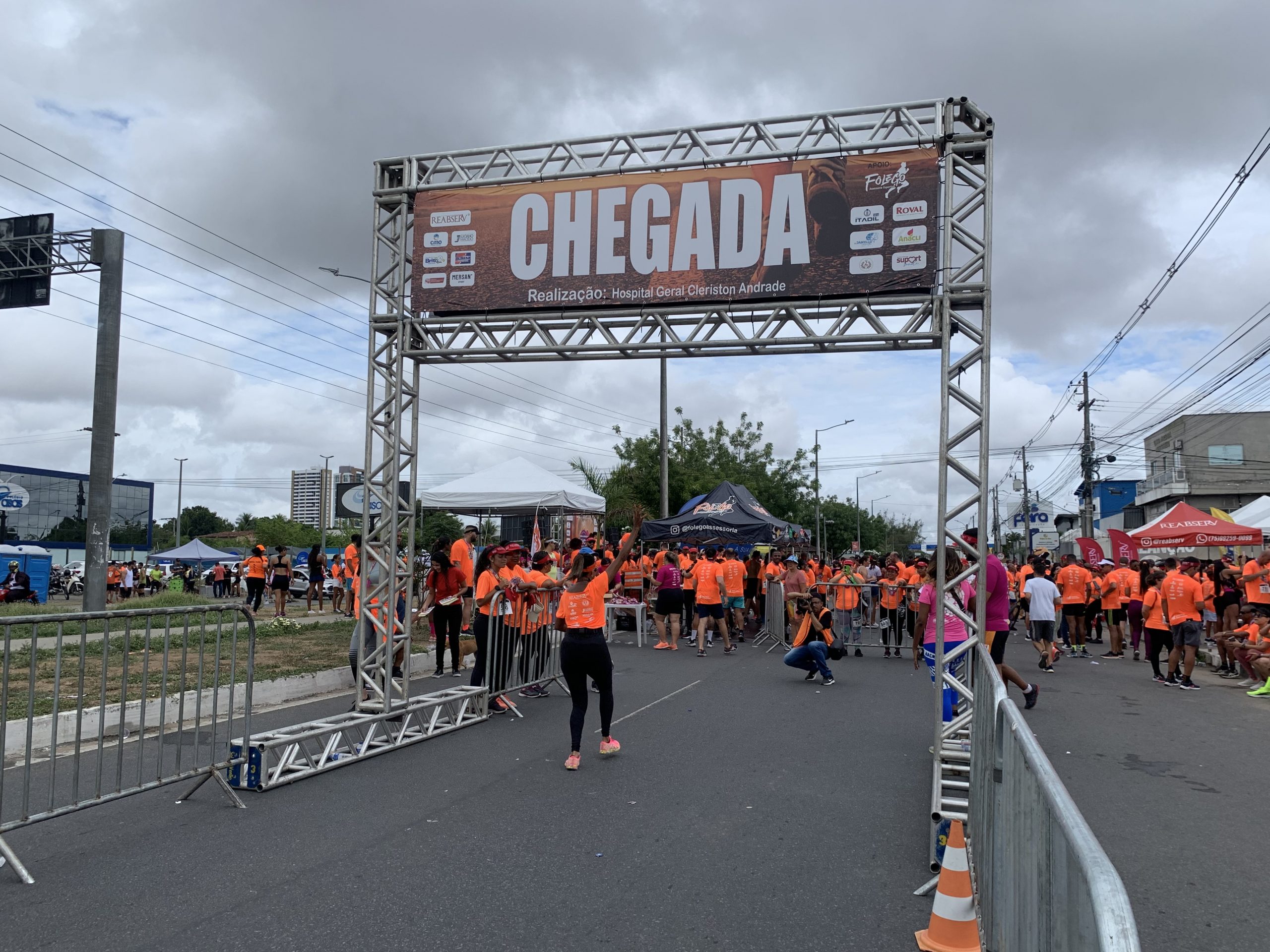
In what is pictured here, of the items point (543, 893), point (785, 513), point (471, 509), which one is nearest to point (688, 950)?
point (543, 893)

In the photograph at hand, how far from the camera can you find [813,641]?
12172mm

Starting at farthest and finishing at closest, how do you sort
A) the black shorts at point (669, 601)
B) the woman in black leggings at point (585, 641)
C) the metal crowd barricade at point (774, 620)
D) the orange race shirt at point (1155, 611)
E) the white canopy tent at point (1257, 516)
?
the white canopy tent at point (1257, 516) < the metal crowd barricade at point (774, 620) < the black shorts at point (669, 601) < the orange race shirt at point (1155, 611) < the woman in black leggings at point (585, 641)

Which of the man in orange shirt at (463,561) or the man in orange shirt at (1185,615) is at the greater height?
the man in orange shirt at (463,561)

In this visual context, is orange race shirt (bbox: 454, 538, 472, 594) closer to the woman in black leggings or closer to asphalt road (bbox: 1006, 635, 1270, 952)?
the woman in black leggings

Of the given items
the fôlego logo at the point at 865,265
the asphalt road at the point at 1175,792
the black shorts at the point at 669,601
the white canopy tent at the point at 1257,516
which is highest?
the fôlego logo at the point at 865,265

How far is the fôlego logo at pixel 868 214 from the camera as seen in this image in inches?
316

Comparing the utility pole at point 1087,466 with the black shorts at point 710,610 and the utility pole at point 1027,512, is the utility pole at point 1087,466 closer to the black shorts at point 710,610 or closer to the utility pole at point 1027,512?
the utility pole at point 1027,512

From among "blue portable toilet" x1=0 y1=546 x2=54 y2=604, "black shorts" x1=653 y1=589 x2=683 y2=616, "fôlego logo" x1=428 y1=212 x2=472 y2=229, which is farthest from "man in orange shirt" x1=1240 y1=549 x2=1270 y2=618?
"blue portable toilet" x1=0 y1=546 x2=54 y2=604

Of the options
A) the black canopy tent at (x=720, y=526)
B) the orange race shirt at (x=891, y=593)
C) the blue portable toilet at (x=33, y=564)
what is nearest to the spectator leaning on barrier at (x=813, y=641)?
the orange race shirt at (x=891, y=593)

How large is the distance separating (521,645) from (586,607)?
3.11 m

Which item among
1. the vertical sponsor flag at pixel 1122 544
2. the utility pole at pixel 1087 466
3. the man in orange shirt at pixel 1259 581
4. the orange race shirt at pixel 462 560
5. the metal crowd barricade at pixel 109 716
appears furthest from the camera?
the utility pole at pixel 1087 466

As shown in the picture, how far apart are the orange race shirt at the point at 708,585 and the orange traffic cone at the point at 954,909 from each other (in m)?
12.3

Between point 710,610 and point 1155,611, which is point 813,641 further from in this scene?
point 1155,611

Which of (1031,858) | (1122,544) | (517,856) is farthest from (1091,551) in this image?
(1031,858)
